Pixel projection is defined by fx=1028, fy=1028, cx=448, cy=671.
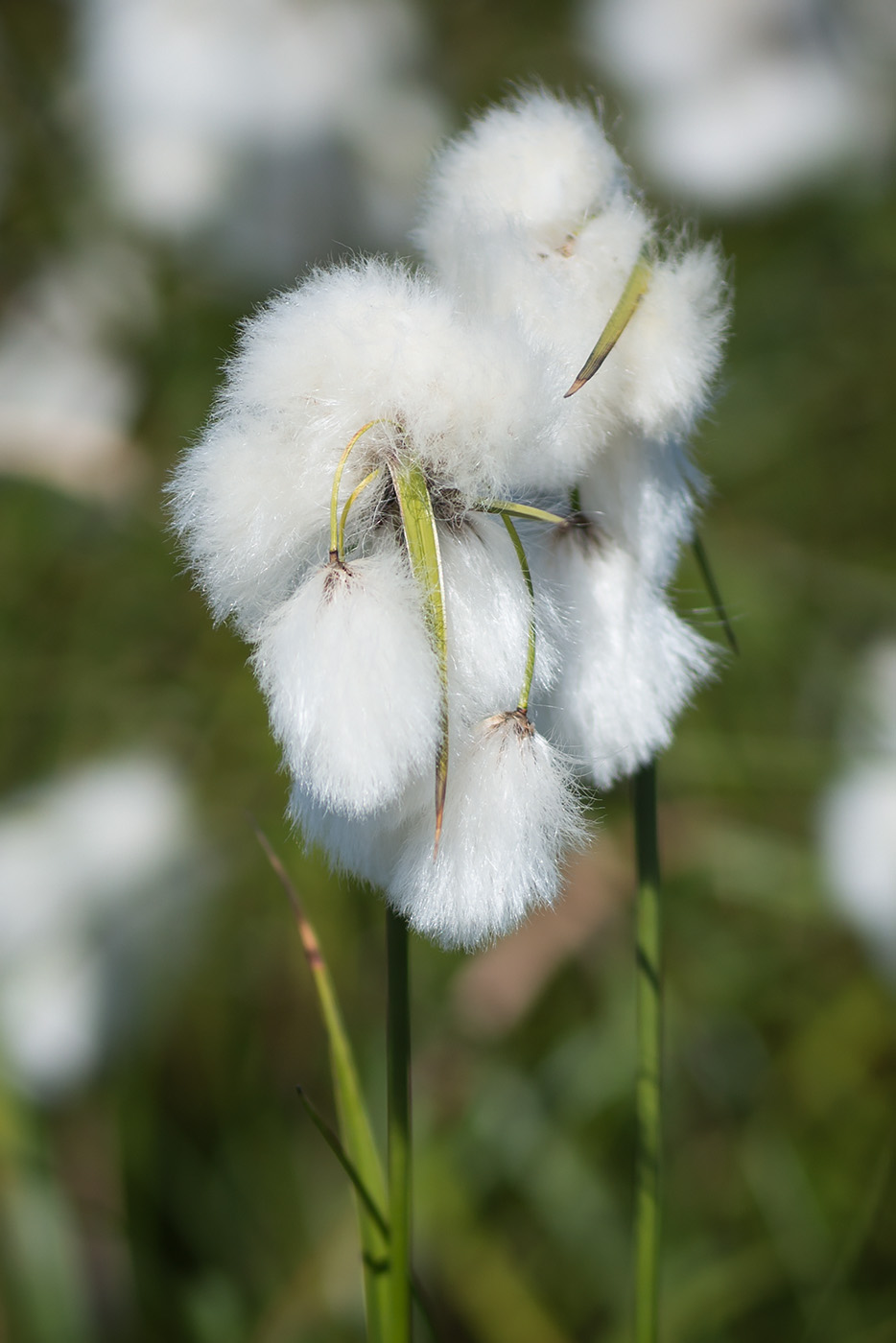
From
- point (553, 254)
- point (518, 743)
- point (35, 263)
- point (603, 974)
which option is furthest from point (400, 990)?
point (35, 263)

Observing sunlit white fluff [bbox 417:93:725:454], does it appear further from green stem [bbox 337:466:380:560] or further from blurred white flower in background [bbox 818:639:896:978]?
blurred white flower in background [bbox 818:639:896:978]

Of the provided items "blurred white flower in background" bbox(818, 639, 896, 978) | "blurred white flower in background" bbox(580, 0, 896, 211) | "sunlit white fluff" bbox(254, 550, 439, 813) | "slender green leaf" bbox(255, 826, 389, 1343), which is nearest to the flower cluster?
"sunlit white fluff" bbox(254, 550, 439, 813)

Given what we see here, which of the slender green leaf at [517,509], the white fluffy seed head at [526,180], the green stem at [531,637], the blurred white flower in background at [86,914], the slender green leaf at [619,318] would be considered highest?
the white fluffy seed head at [526,180]

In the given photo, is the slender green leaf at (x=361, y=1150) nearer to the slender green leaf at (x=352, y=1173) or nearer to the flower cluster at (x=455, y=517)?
the slender green leaf at (x=352, y=1173)

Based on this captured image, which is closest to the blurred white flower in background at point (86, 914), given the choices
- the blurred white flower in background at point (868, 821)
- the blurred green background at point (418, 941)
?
the blurred green background at point (418, 941)

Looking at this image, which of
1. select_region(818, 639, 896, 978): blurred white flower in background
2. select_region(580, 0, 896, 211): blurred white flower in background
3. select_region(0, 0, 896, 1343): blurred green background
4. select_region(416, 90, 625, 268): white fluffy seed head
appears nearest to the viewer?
select_region(416, 90, 625, 268): white fluffy seed head

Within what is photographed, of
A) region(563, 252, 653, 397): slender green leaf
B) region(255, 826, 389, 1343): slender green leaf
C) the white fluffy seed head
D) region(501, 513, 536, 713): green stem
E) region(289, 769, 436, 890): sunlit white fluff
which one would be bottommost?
region(255, 826, 389, 1343): slender green leaf
